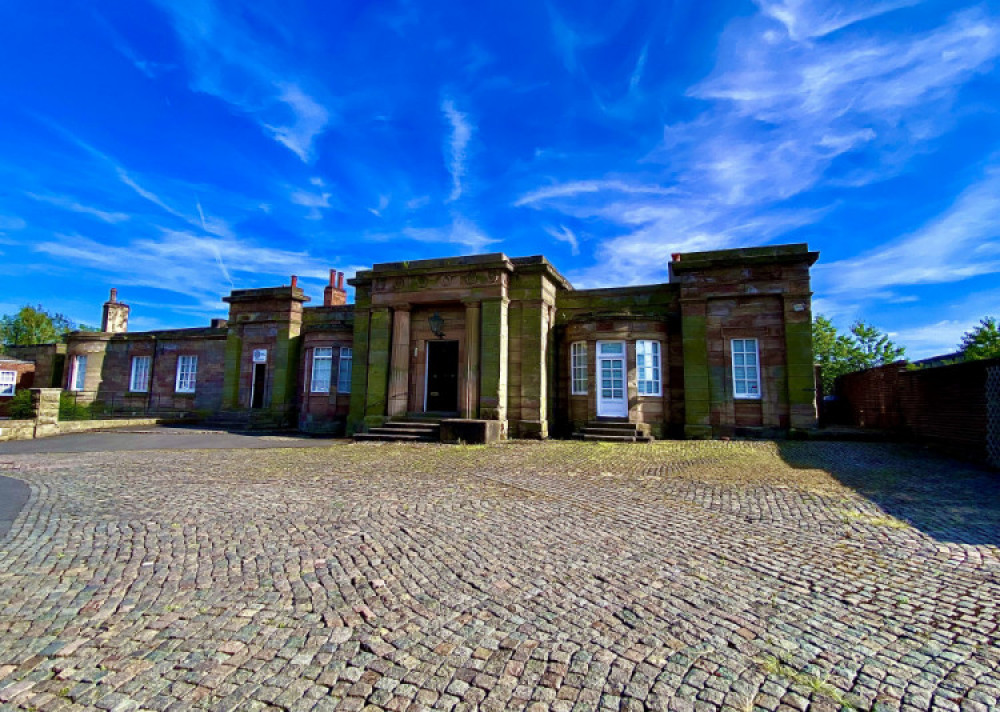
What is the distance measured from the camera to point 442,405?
17.0 metres

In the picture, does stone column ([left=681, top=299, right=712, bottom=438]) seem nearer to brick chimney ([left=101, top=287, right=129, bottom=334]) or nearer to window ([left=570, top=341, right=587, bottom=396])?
window ([left=570, top=341, right=587, bottom=396])

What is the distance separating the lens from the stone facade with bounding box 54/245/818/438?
15.0 m

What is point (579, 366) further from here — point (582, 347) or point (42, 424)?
point (42, 424)

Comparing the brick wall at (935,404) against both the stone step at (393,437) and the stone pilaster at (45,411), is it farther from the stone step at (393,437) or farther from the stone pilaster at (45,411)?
the stone pilaster at (45,411)

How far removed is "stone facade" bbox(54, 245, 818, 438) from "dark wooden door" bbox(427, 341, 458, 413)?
37 millimetres

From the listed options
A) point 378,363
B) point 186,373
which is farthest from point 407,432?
point 186,373

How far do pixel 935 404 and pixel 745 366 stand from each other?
178 inches

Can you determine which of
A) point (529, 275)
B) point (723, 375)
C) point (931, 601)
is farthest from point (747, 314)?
point (931, 601)

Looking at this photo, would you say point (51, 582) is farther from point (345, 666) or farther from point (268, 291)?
point (268, 291)

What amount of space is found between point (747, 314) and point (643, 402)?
4077mm

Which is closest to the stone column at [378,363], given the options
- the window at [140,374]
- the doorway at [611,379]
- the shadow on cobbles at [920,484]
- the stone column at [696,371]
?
the doorway at [611,379]

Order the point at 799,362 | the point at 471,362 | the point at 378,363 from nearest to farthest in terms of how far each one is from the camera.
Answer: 1. the point at 799,362
2. the point at 471,362
3. the point at 378,363

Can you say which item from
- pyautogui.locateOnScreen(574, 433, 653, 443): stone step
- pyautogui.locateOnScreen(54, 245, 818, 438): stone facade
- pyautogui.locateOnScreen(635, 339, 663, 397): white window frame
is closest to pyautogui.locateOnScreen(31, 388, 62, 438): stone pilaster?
pyautogui.locateOnScreen(54, 245, 818, 438): stone facade

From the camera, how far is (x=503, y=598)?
375cm
